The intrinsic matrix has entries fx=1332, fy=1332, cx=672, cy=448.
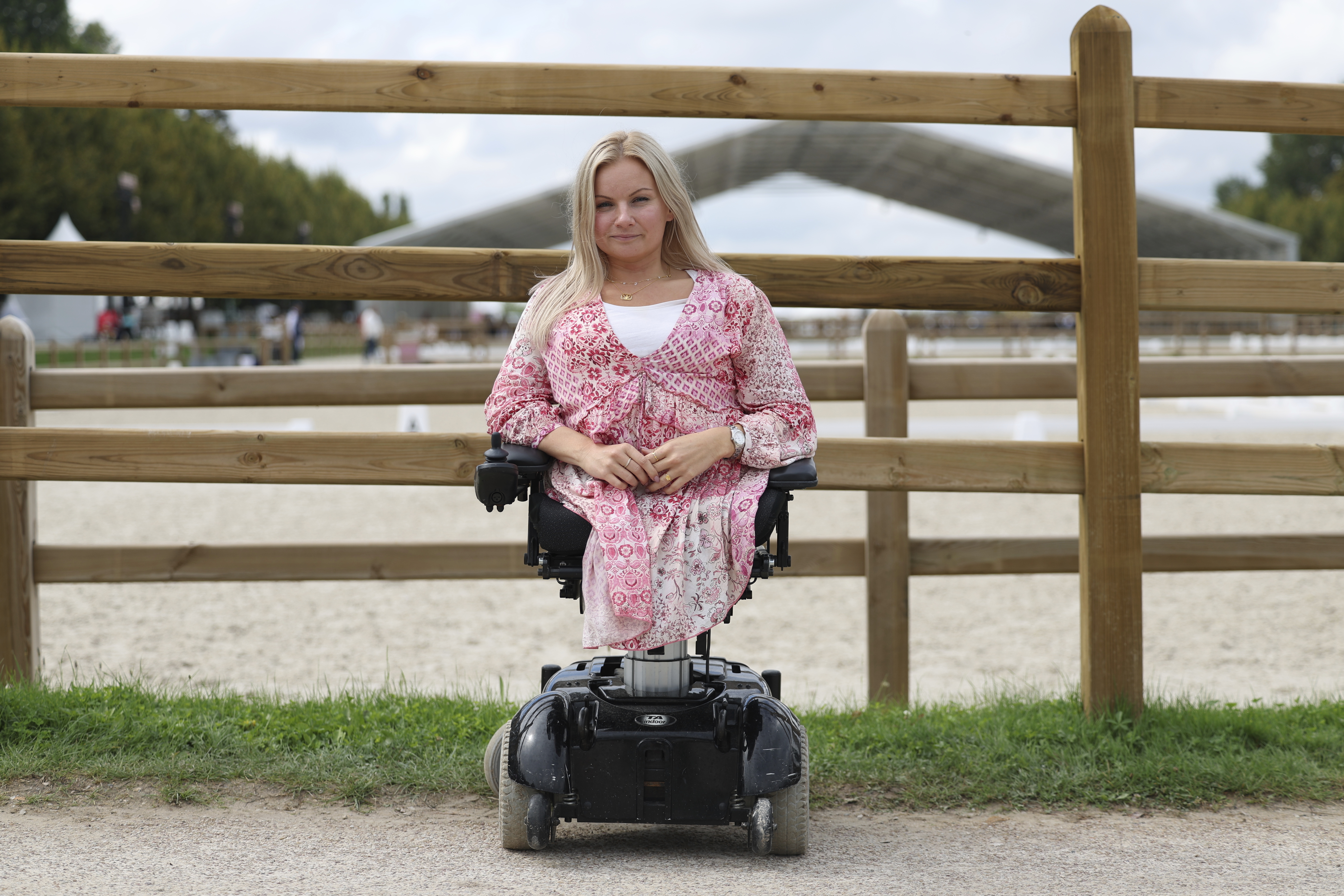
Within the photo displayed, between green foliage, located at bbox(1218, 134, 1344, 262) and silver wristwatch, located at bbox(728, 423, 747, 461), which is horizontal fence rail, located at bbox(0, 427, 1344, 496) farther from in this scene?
green foliage, located at bbox(1218, 134, 1344, 262)

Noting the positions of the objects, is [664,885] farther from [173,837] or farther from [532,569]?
[532,569]

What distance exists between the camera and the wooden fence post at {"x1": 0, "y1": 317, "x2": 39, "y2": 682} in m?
4.21

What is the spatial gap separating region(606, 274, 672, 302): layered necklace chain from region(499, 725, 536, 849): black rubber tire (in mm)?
1033

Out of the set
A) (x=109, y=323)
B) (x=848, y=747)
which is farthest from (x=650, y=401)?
(x=109, y=323)

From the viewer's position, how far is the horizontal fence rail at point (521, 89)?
358 centimetres

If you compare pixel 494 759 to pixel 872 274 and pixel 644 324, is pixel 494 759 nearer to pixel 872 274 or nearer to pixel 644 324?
pixel 644 324

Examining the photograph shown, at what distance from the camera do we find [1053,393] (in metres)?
4.72

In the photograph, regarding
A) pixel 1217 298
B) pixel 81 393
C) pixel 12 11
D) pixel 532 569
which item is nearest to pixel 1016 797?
pixel 1217 298

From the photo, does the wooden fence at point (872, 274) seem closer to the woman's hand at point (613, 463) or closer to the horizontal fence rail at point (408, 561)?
the horizontal fence rail at point (408, 561)

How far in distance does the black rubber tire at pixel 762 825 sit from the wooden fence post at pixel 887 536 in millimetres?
1505

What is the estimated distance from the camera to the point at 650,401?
300 centimetres

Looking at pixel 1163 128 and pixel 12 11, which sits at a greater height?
pixel 12 11

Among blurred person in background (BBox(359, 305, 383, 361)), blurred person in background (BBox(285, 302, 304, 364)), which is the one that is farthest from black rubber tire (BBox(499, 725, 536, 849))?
blurred person in background (BBox(359, 305, 383, 361))

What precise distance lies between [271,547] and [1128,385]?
271 centimetres
